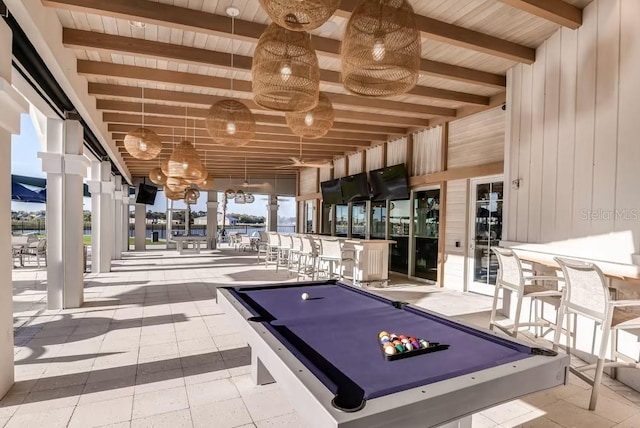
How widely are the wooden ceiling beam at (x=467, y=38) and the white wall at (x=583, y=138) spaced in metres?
0.36

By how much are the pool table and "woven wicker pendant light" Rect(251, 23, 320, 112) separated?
1.68m

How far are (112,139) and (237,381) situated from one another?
828 cm

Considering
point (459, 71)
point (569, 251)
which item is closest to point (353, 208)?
point (459, 71)

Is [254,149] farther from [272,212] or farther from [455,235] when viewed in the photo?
[272,212]

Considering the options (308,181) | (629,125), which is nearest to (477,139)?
(629,125)

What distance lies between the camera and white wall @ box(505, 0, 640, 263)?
3660 mm

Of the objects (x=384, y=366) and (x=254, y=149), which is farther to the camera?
(x=254, y=149)

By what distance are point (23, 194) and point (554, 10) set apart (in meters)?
13.9

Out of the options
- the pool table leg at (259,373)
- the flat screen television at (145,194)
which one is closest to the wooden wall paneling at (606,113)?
the pool table leg at (259,373)

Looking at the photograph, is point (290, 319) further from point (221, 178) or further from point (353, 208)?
point (221, 178)

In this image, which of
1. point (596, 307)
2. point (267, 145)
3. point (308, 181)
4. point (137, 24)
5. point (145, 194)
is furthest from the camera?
point (145, 194)

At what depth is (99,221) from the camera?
9.25 m

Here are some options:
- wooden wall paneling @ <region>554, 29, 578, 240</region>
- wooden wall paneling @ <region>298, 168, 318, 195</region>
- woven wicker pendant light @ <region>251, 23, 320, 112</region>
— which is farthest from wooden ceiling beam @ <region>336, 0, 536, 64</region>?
wooden wall paneling @ <region>298, 168, 318, 195</region>

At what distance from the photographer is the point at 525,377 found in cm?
166
